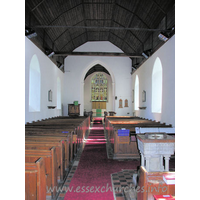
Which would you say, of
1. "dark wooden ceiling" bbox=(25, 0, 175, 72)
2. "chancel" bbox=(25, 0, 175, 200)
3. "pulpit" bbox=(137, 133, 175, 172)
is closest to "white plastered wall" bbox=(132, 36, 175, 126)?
"chancel" bbox=(25, 0, 175, 200)

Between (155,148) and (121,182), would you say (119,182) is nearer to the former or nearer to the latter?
(121,182)

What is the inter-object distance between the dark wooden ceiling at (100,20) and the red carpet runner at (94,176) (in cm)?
499

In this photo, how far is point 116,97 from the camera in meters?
15.3

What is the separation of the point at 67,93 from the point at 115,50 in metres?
5.10

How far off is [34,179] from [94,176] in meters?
1.85

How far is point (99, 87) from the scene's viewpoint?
2258cm

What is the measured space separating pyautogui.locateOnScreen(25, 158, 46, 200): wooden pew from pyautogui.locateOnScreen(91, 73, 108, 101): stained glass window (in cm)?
2052

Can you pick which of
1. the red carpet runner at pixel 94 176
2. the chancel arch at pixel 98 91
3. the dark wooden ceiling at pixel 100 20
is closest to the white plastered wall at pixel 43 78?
the dark wooden ceiling at pixel 100 20

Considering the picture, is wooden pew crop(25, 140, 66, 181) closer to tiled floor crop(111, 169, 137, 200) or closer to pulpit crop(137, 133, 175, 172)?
tiled floor crop(111, 169, 137, 200)

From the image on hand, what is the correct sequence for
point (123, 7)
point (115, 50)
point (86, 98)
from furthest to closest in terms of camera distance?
point (86, 98), point (115, 50), point (123, 7)

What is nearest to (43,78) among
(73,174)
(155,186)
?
(73,174)
